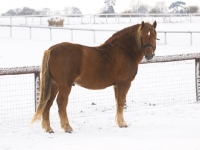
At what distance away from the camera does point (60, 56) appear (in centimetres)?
712

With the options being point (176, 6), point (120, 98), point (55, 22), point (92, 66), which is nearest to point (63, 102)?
point (92, 66)

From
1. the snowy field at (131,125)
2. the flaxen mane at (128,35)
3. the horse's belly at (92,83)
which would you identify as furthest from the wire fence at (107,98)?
the flaxen mane at (128,35)

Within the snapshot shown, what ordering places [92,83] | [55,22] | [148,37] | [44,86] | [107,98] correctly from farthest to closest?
[55,22] → [107,98] → [148,37] → [92,83] → [44,86]

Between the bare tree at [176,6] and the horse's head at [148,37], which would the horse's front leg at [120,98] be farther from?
the bare tree at [176,6]

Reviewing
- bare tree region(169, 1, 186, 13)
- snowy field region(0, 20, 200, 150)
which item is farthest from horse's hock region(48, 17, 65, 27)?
bare tree region(169, 1, 186, 13)

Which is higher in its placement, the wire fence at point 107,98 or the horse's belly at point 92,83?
the horse's belly at point 92,83

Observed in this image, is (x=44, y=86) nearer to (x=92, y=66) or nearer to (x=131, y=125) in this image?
(x=92, y=66)

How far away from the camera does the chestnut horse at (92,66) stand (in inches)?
281

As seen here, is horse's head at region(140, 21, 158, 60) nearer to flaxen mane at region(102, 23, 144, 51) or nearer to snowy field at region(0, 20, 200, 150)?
flaxen mane at region(102, 23, 144, 51)

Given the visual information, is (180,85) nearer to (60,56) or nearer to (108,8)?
(60,56)

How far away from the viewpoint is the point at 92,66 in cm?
739

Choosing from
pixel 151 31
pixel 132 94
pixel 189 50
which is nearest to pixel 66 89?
pixel 151 31

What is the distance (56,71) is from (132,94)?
4.47 metres

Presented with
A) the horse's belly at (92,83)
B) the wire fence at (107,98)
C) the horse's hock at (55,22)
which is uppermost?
the horse's hock at (55,22)
